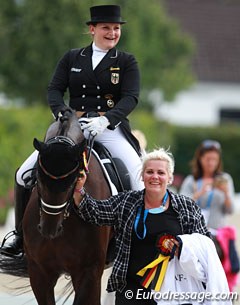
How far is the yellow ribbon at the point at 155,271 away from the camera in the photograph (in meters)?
6.89

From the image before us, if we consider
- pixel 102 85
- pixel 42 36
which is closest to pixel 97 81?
pixel 102 85

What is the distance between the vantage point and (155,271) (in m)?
6.93

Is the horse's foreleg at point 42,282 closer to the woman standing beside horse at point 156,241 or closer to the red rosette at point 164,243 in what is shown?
the woman standing beside horse at point 156,241

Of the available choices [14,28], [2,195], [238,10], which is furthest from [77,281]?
[238,10]

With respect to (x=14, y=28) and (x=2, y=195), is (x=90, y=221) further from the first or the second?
(x=14, y=28)

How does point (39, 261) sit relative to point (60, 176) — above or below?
below

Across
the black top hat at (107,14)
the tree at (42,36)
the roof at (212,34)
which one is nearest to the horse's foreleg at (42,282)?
the black top hat at (107,14)

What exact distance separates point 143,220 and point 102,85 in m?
1.55

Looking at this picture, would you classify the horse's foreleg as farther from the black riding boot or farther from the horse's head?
the horse's head

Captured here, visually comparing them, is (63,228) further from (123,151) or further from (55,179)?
(123,151)

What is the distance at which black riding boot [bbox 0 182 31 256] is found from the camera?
796 centimetres

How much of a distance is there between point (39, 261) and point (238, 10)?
39.0m

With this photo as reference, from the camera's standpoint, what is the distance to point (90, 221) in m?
7.23

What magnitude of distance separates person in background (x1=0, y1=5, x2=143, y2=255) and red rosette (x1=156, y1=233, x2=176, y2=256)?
1.25m
